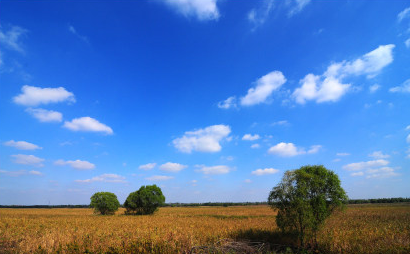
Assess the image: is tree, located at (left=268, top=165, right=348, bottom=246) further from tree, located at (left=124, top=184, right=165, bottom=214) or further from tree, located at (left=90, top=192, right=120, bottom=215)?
tree, located at (left=90, top=192, right=120, bottom=215)

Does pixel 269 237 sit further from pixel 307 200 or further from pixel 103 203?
pixel 103 203

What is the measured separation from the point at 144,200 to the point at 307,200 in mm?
37551

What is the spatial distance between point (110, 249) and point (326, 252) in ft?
40.0

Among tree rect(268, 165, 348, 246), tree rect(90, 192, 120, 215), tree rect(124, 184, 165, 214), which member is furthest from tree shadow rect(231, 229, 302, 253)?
tree rect(90, 192, 120, 215)

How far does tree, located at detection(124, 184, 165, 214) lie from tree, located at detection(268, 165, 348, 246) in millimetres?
35606

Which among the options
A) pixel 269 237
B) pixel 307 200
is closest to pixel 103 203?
pixel 269 237

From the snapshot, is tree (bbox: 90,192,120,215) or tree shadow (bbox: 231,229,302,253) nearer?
tree shadow (bbox: 231,229,302,253)

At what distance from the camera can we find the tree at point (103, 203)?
4581 centimetres

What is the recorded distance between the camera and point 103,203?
45.8 meters

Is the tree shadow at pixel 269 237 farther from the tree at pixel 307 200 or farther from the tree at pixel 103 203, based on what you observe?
the tree at pixel 103 203

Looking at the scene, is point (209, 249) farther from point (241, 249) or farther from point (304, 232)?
point (304, 232)

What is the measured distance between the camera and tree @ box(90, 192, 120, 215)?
4581 centimetres

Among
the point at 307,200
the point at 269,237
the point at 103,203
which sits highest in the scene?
the point at 307,200

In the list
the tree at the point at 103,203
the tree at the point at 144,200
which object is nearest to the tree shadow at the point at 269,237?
the tree at the point at 144,200
